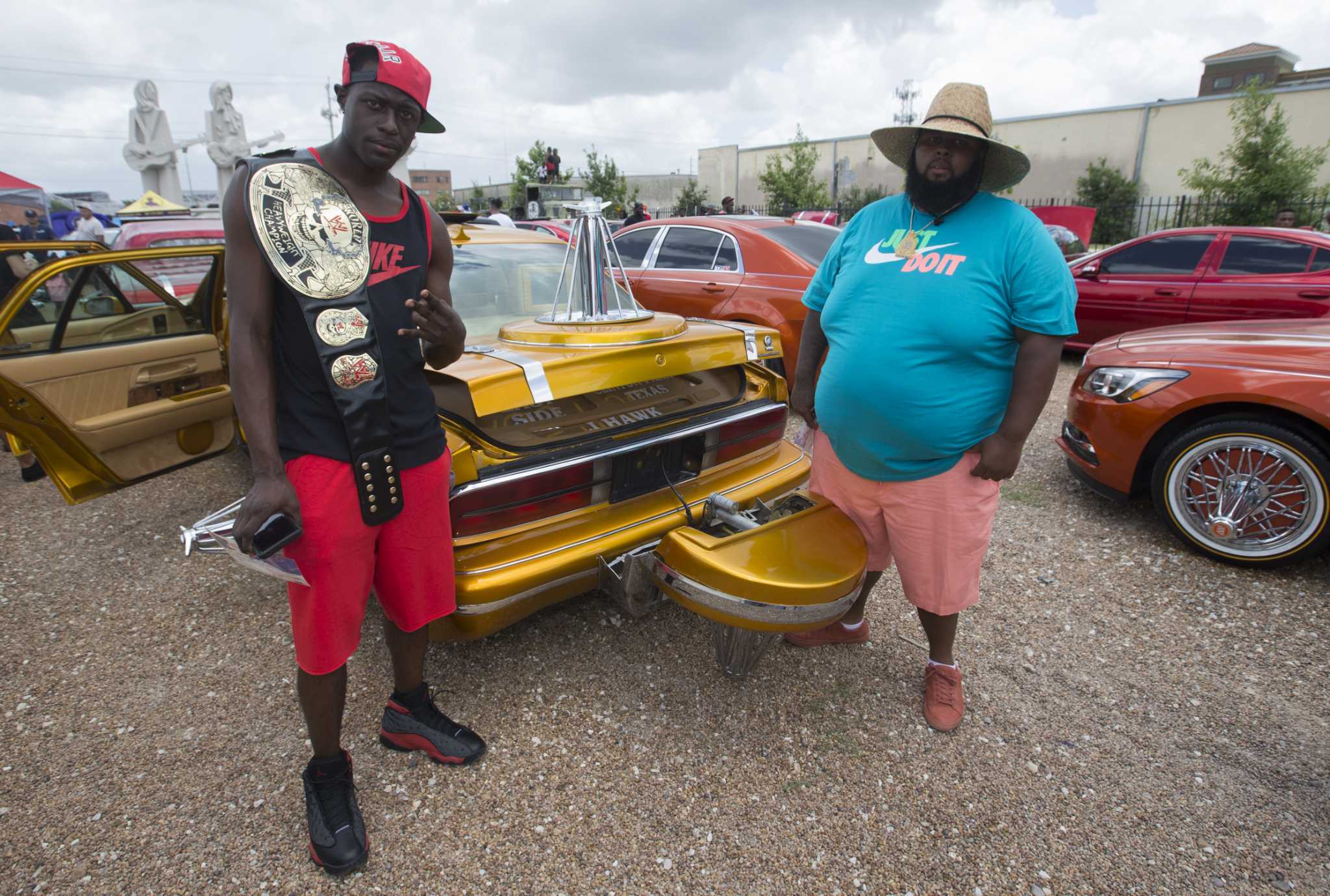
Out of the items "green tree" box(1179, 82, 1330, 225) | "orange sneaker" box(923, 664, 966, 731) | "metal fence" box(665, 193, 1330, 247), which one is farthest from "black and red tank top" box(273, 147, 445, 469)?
"green tree" box(1179, 82, 1330, 225)

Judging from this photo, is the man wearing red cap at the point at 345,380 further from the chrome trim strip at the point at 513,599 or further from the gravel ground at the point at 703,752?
the gravel ground at the point at 703,752

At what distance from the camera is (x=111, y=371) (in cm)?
351

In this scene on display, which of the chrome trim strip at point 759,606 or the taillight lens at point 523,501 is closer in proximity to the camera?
the chrome trim strip at point 759,606

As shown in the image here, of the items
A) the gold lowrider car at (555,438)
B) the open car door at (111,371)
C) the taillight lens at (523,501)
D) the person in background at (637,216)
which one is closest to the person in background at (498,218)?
the person in background at (637,216)

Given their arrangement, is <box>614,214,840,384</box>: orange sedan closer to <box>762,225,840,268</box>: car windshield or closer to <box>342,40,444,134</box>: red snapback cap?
<box>762,225,840,268</box>: car windshield

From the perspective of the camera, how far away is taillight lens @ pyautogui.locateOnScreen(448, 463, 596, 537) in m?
2.20

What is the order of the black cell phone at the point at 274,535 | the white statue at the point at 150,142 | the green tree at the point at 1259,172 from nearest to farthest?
the black cell phone at the point at 274,535, the green tree at the point at 1259,172, the white statue at the point at 150,142

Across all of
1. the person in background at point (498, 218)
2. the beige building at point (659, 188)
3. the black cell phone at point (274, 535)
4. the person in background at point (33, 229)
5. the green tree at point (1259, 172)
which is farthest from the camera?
the beige building at point (659, 188)

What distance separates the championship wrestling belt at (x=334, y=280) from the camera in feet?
5.17

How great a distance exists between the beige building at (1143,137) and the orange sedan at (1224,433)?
28.9 metres

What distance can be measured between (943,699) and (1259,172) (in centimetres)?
2045

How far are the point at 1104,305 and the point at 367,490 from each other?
7343 millimetres

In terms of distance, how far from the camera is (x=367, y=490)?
1738mm

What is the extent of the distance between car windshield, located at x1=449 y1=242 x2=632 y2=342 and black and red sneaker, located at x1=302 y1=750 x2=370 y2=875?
1.84 metres
